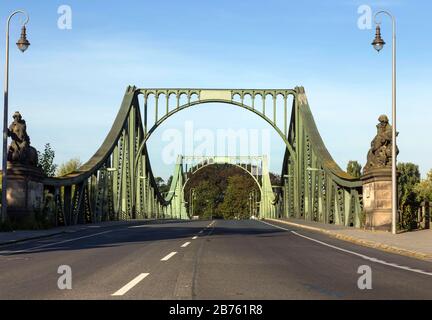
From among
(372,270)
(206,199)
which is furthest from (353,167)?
(206,199)

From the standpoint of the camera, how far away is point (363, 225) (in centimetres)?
3222

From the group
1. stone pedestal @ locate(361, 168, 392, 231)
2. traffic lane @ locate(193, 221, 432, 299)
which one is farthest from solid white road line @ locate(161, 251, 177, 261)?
stone pedestal @ locate(361, 168, 392, 231)

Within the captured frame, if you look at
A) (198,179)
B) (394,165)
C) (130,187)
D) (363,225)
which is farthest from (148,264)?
(198,179)

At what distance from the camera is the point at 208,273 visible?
12312mm

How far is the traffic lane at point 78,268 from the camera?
987 cm

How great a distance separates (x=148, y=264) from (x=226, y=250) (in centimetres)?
488

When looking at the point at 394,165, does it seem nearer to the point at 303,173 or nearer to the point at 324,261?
the point at 324,261

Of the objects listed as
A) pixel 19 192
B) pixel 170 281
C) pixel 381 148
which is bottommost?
pixel 170 281

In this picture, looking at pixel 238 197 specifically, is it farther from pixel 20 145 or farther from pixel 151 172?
pixel 20 145

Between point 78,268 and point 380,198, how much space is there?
18.4 metres

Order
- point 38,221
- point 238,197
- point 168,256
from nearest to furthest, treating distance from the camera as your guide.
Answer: point 168,256 → point 38,221 → point 238,197

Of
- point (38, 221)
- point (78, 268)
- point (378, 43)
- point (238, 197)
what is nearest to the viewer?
point (78, 268)

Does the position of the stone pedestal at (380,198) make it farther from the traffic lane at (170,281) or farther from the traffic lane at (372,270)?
the traffic lane at (170,281)

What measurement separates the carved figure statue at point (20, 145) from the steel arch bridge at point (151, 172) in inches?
221
